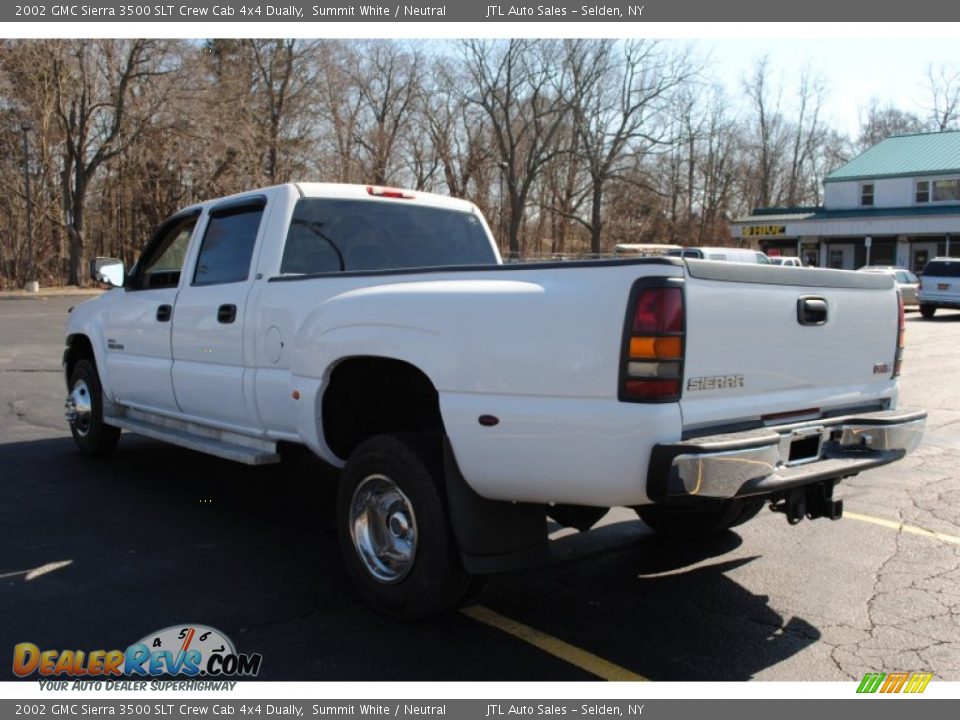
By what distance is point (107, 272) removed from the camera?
6613 millimetres

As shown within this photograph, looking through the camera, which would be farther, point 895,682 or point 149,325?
point 149,325

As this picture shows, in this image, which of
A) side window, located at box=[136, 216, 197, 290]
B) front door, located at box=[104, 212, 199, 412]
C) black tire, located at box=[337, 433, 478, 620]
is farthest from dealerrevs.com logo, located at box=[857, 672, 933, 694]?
side window, located at box=[136, 216, 197, 290]

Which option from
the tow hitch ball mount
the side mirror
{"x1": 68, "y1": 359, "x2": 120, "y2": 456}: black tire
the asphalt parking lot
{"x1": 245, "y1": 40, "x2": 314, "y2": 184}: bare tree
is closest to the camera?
the asphalt parking lot

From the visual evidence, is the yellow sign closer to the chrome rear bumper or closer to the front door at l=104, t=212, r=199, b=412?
the front door at l=104, t=212, r=199, b=412

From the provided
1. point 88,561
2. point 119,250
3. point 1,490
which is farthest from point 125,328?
point 119,250

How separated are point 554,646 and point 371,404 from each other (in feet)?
5.49

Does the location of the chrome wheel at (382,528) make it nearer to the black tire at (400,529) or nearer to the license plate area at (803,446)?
the black tire at (400,529)

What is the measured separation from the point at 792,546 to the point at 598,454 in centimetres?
242

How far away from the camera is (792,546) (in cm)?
501

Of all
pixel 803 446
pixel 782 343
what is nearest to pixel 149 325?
pixel 782 343

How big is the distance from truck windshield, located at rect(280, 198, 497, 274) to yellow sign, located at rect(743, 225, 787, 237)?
41.3m

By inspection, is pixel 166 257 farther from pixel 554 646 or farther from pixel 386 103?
pixel 386 103

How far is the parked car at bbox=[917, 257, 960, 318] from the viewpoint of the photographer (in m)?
26.1

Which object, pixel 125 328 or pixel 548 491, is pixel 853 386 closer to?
pixel 548 491
